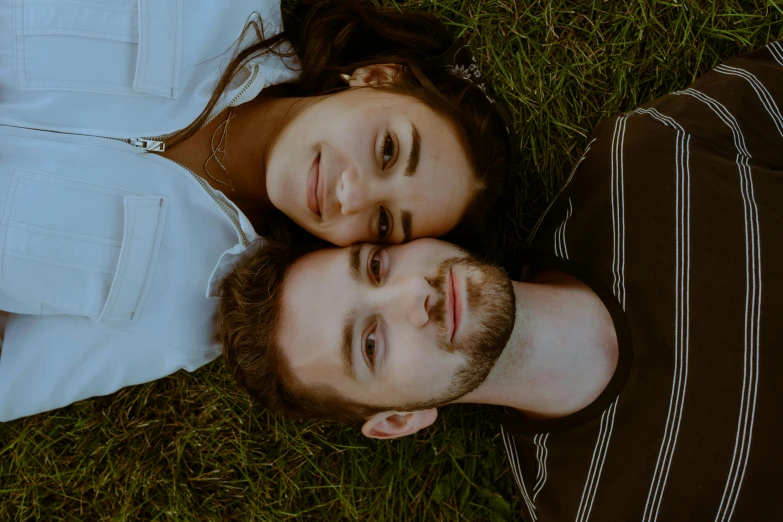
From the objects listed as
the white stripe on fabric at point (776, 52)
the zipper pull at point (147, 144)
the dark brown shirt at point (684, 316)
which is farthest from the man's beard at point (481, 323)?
the white stripe on fabric at point (776, 52)

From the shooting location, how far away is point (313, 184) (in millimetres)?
2332

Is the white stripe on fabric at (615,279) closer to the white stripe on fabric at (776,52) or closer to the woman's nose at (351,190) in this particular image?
the white stripe on fabric at (776,52)

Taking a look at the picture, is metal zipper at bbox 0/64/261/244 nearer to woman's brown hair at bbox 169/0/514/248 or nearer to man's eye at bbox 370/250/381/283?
woman's brown hair at bbox 169/0/514/248

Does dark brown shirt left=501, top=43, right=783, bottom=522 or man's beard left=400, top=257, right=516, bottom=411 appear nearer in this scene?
man's beard left=400, top=257, right=516, bottom=411

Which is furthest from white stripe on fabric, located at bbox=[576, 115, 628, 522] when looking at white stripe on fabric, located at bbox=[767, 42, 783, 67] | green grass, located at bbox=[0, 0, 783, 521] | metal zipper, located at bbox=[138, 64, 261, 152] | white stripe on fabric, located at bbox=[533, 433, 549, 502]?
metal zipper, located at bbox=[138, 64, 261, 152]

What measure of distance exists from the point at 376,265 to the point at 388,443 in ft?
3.96

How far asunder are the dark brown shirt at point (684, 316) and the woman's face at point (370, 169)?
1.94 ft

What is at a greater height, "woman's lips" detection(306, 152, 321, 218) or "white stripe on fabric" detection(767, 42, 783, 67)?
"white stripe on fabric" detection(767, 42, 783, 67)

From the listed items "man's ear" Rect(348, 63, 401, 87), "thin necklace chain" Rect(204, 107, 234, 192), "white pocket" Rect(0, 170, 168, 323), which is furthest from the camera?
"thin necklace chain" Rect(204, 107, 234, 192)

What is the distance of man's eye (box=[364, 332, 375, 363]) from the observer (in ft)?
6.97

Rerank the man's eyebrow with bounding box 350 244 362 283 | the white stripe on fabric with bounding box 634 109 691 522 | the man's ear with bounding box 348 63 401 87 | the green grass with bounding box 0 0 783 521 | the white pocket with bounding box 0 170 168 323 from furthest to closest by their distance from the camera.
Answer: the green grass with bounding box 0 0 783 521 → the man's ear with bounding box 348 63 401 87 → the white pocket with bounding box 0 170 168 323 → the white stripe on fabric with bounding box 634 109 691 522 → the man's eyebrow with bounding box 350 244 362 283

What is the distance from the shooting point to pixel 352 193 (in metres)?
2.24

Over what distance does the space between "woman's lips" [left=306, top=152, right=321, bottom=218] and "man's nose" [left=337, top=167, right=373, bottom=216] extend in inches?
4.8

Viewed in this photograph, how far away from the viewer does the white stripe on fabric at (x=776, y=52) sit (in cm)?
261
